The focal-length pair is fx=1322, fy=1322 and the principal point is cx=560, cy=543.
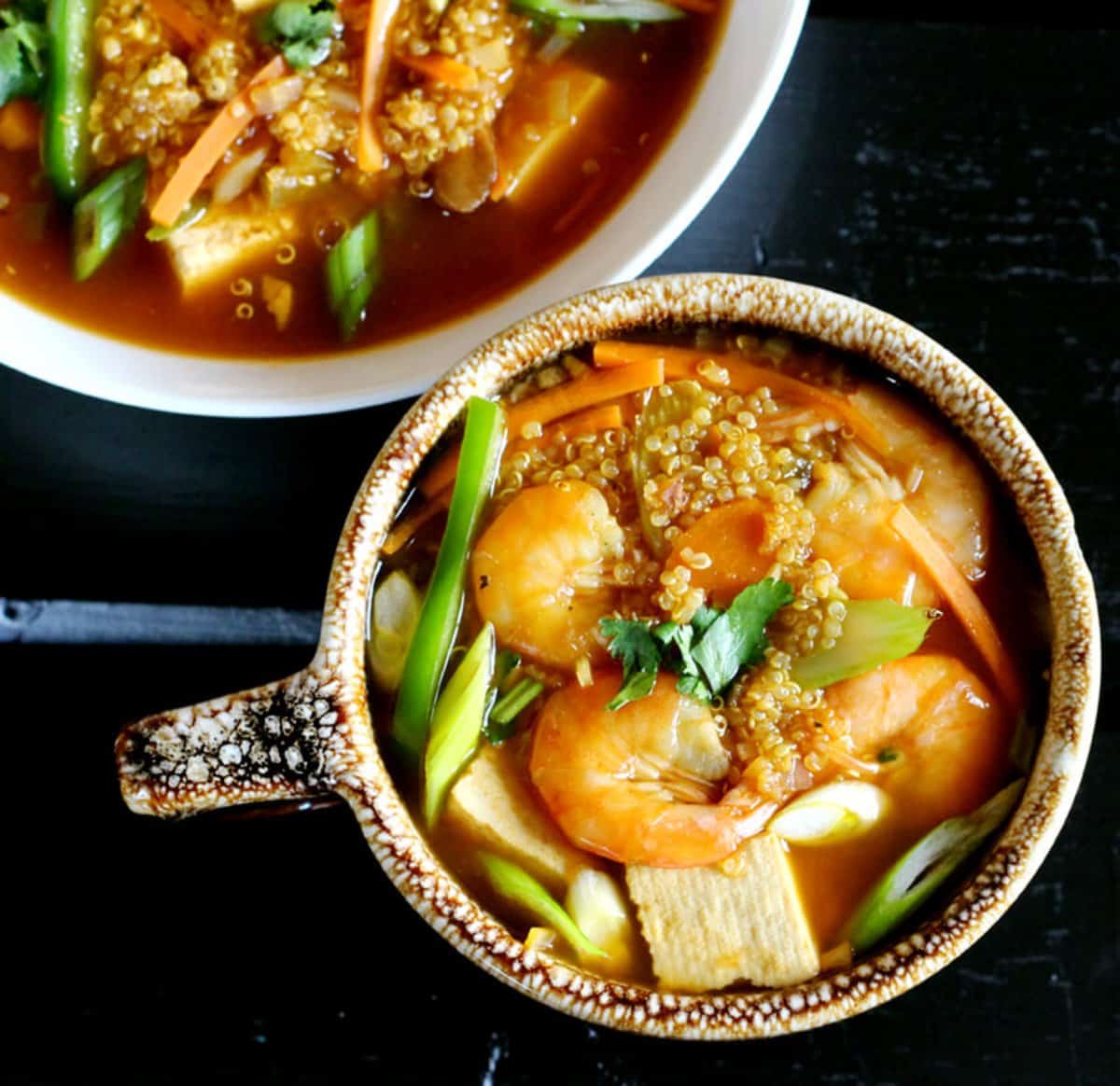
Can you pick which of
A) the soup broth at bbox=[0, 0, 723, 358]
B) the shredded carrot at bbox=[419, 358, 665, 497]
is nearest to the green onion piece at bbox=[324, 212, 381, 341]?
the soup broth at bbox=[0, 0, 723, 358]

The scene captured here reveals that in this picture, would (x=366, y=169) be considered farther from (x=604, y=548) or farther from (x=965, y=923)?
(x=965, y=923)

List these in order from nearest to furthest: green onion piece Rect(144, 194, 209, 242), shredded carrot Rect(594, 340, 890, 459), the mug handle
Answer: the mug handle, shredded carrot Rect(594, 340, 890, 459), green onion piece Rect(144, 194, 209, 242)

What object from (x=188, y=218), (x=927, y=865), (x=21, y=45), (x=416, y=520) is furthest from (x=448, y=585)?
(x=21, y=45)

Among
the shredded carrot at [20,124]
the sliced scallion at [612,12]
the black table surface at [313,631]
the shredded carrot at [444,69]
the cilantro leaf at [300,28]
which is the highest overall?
the sliced scallion at [612,12]

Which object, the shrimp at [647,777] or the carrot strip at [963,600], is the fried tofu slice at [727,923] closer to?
the shrimp at [647,777]

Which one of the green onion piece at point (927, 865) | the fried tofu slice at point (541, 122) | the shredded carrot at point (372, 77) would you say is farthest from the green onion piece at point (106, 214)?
the green onion piece at point (927, 865)

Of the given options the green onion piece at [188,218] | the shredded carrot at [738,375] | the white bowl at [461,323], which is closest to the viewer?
the shredded carrot at [738,375]

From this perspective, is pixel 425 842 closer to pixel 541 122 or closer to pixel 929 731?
pixel 929 731

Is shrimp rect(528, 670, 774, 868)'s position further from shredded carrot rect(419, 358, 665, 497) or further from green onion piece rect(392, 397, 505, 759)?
shredded carrot rect(419, 358, 665, 497)
